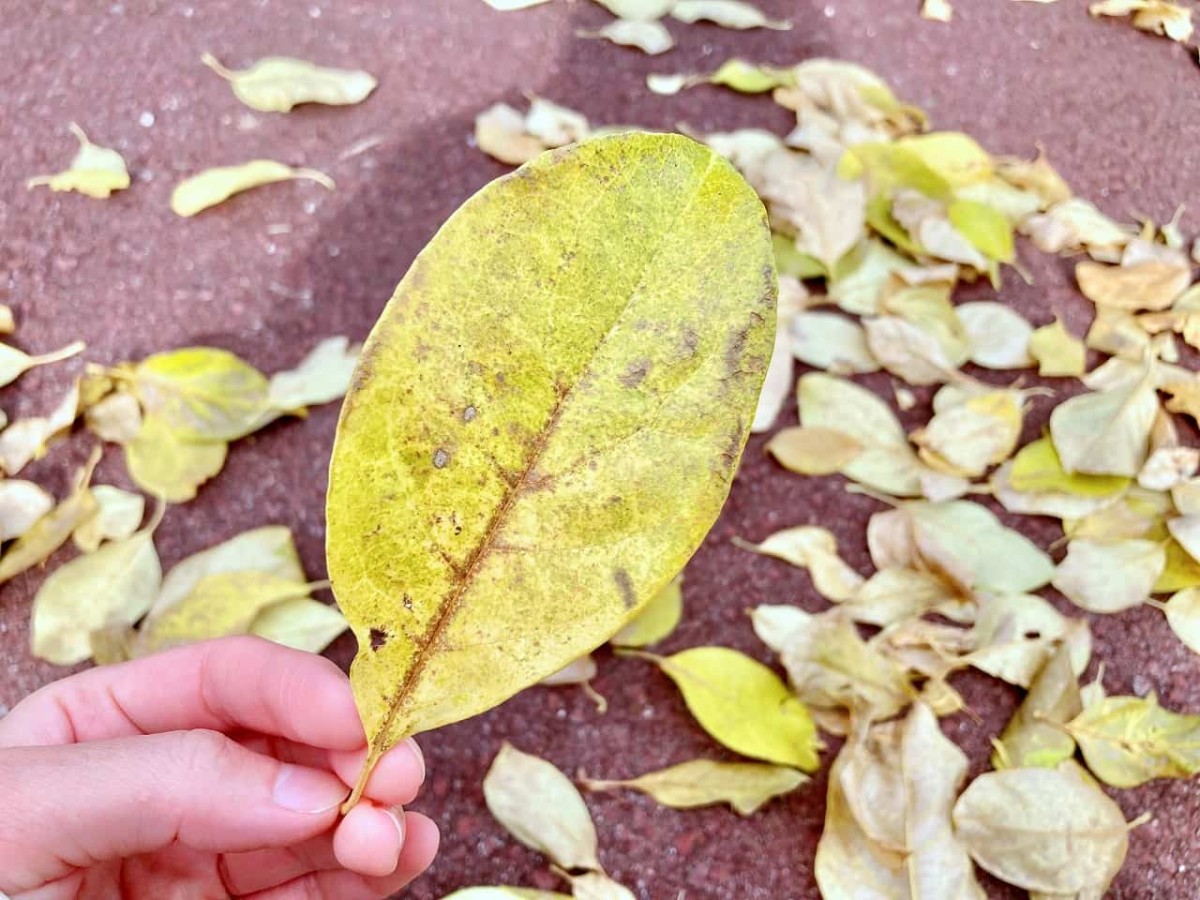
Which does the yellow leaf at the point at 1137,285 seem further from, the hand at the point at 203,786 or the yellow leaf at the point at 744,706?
the hand at the point at 203,786

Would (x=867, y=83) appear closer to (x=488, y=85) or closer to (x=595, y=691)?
(x=488, y=85)

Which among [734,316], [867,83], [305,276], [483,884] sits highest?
[734,316]

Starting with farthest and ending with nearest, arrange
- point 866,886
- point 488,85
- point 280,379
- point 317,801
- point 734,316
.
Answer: point 488,85 < point 280,379 < point 866,886 < point 317,801 < point 734,316

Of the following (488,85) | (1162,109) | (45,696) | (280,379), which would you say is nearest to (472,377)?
(45,696)

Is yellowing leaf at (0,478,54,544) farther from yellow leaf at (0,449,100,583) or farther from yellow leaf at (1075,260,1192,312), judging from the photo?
yellow leaf at (1075,260,1192,312)

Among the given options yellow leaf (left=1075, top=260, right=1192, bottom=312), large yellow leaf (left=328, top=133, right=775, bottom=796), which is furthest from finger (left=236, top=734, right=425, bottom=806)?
yellow leaf (left=1075, top=260, right=1192, bottom=312)

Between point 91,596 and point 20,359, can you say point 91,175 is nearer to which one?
point 20,359
